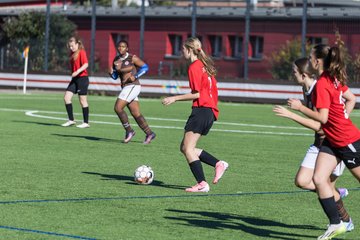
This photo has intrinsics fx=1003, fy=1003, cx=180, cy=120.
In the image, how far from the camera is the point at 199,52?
12.9 m

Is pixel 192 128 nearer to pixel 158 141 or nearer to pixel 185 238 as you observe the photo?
pixel 185 238

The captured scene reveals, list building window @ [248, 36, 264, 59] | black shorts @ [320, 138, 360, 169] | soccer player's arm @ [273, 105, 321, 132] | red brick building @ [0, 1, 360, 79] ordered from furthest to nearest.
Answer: building window @ [248, 36, 264, 59] < red brick building @ [0, 1, 360, 79] < black shorts @ [320, 138, 360, 169] < soccer player's arm @ [273, 105, 321, 132]

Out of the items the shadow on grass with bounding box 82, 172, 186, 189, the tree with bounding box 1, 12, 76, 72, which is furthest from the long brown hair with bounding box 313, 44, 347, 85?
the tree with bounding box 1, 12, 76, 72

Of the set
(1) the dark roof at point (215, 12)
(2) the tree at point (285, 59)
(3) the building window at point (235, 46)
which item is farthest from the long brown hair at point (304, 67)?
(3) the building window at point (235, 46)

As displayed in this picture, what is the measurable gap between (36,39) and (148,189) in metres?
32.1

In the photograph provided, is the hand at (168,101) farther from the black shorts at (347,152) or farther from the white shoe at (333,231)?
the white shoe at (333,231)

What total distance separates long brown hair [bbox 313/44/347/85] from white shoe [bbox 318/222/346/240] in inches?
52.2

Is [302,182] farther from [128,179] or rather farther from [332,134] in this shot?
[128,179]

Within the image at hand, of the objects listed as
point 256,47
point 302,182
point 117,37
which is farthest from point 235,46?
point 302,182

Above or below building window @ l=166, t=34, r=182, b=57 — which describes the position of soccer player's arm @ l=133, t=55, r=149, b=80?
above

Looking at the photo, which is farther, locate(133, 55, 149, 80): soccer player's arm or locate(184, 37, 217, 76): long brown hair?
locate(133, 55, 149, 80): soccer player's arm

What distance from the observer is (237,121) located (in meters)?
27.1

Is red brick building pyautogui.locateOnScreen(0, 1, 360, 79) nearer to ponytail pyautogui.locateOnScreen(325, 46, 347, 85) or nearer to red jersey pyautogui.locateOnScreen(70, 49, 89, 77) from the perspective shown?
red jersey pyautogui.locateOnScreen(70, 49, 89, 77)

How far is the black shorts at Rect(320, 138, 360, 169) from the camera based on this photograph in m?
9.27
